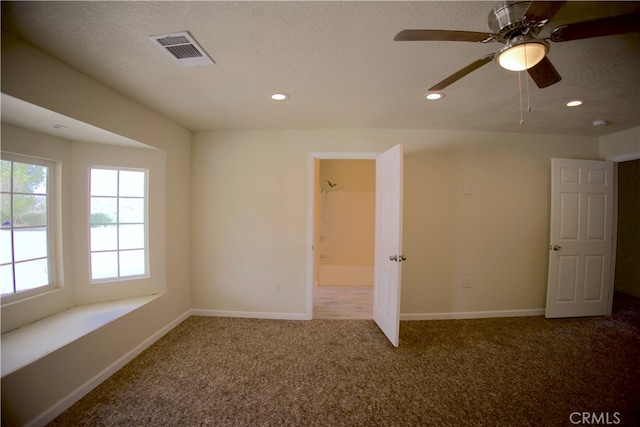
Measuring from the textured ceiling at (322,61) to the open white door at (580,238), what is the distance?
0.68 m

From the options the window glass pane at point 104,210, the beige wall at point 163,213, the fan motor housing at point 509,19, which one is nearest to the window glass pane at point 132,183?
the window glass pane at point 104,210

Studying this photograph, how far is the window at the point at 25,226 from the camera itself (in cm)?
187

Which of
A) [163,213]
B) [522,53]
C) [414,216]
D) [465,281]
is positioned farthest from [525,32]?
[163,213]

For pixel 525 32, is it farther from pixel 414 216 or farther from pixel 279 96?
pixel 414 216

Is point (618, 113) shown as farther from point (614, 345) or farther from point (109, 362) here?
point (109, 362)

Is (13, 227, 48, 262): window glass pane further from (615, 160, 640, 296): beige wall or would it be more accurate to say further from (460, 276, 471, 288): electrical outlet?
(615, 160, 640, 296): beige wall

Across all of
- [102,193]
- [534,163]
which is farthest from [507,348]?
[102,193]

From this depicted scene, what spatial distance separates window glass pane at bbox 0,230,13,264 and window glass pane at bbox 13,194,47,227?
97mm

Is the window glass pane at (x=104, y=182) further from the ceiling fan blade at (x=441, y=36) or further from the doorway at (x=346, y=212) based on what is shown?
the doorway at (x=346, y=212)

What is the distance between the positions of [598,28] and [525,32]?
25 cm

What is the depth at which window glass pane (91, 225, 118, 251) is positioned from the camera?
2.43m

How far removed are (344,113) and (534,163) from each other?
2.63m

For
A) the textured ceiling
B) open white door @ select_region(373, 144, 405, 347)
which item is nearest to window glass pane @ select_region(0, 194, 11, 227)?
the textured ceiling

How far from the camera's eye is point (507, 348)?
96.0 inches
